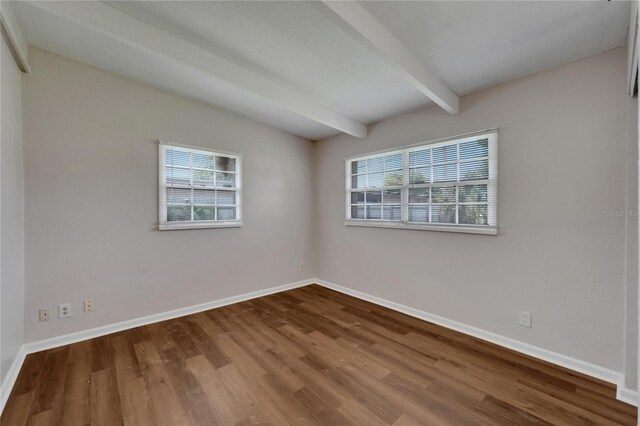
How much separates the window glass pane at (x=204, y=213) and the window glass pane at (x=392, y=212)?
228 cm

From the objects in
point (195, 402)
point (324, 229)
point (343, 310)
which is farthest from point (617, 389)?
point (324, 229)

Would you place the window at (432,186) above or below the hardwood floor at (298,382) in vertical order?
A: above

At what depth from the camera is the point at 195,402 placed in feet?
5.65

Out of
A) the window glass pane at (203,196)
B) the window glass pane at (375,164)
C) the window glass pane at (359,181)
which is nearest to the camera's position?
the window glass pane at (203,196)

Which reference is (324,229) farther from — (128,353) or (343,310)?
(128,353)

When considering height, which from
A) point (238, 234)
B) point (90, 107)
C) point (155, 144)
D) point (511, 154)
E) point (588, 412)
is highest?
point (90, 107)

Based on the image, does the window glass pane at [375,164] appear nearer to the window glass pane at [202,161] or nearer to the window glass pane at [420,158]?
the window glass pane at [420,158]

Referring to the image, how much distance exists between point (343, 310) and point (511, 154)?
97.3 inches

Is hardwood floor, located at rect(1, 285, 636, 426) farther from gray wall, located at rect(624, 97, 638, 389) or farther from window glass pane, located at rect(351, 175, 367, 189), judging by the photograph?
window glass pane, located at rect(351, 175, 367, 189)

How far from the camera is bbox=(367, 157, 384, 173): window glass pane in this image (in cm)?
360

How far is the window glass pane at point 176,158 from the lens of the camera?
3049mm

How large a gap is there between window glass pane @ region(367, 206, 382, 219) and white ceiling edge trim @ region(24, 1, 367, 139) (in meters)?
1.58

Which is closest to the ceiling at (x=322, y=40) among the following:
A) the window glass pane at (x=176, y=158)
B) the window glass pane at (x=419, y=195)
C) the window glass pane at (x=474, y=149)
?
the window glass pane at (x=474, y=149)

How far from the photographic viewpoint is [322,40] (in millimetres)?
2021
